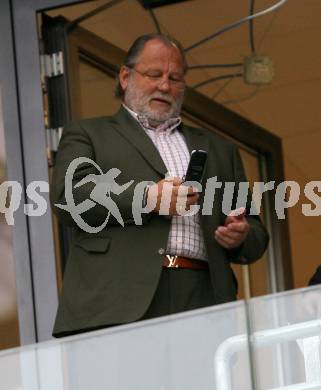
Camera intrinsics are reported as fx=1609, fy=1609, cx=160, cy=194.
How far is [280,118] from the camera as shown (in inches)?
240

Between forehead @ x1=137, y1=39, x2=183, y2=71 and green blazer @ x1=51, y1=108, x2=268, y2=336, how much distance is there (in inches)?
8.2

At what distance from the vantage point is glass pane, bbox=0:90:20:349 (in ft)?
19.6

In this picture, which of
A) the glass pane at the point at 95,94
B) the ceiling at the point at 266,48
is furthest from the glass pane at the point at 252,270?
the glass pane at the point at 95,94

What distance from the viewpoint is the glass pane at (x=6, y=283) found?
19.6ft

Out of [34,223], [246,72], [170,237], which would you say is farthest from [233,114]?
[170,237]

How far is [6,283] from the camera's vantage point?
602 centimetres

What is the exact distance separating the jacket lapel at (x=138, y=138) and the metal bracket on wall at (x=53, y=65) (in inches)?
31.7

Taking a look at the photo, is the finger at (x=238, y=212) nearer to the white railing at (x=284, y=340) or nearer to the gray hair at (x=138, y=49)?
the gray hair at (x=138, y=49)

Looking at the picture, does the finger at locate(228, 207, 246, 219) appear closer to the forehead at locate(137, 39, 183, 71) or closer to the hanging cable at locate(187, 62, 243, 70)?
the forehead at locate(137, 39, 183, 71)

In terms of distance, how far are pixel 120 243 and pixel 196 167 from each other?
0.38 m

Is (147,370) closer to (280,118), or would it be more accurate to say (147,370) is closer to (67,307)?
(67,307)

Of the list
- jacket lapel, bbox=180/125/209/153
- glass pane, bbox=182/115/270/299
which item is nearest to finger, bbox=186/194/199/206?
jacket lapel, bbox=180/125/209/153

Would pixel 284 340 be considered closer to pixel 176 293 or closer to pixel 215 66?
pixel 176 293

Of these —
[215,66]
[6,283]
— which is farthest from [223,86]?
[6,283]
